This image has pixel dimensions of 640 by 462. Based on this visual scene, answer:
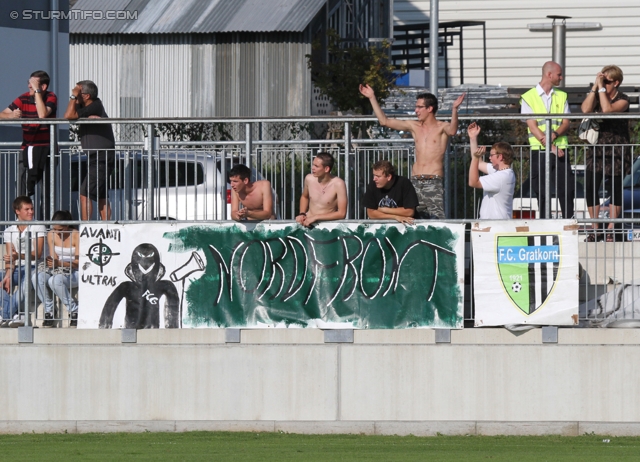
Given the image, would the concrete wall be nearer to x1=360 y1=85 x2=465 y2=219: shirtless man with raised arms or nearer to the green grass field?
the green grass field

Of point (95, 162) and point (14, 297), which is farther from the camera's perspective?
point (95, 162)

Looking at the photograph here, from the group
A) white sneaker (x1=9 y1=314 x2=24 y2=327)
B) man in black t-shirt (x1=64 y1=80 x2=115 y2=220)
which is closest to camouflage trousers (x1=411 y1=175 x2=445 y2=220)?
man in black t-shirt (x1=64 y1=80 x2=115 y2=220)

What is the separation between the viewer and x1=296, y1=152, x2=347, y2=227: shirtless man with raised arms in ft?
39.7

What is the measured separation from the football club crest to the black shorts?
13.6 feet

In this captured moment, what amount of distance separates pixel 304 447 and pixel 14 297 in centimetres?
347

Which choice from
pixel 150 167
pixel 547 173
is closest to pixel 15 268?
pixel 150 167

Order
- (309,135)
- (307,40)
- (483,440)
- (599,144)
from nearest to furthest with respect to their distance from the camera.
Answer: (483,440) → (599,144) → (309,135) → (307,40)

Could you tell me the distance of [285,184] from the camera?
45.6 feet

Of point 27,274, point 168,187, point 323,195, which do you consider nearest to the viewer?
point 323,195

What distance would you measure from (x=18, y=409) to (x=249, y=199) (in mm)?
3089

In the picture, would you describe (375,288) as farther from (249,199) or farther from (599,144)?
(599,144)

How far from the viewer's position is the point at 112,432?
12.2 metres

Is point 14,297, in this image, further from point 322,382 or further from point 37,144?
point 322,382

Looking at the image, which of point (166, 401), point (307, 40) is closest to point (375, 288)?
point (166, 401)
